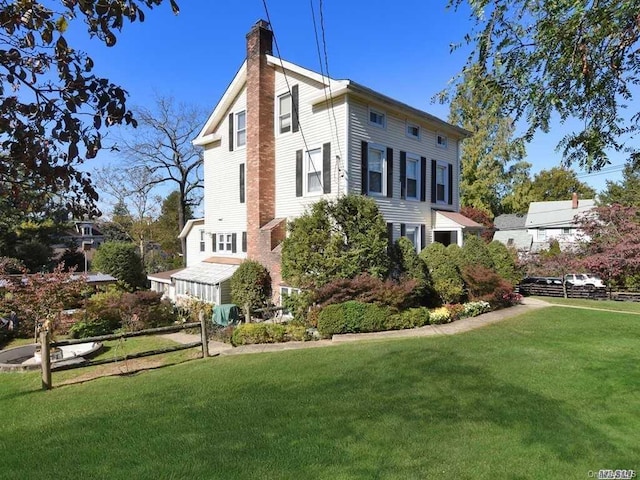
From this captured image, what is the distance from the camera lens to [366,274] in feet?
42.2

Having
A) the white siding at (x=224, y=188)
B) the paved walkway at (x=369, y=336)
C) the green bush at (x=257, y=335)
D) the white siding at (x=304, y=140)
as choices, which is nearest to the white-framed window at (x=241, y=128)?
the white siding at (x=224, y=188)

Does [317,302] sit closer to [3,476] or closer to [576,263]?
[3,476]

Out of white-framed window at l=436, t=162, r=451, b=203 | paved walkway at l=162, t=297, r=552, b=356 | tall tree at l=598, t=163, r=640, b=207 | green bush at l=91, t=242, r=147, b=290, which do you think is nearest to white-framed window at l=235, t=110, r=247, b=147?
white-framed window at l=436, t=162, r=451, b=203

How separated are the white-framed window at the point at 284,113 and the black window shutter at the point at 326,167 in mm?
2680

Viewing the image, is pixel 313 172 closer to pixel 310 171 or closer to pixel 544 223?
pixel 310 171

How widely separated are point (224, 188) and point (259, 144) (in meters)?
4.00

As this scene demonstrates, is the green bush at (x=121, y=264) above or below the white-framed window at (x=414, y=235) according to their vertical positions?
below

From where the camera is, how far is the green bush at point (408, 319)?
1185 cm

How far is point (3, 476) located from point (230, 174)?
17.0m

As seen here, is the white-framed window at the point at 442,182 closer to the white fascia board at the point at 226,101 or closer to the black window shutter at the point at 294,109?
the black window shutter at the point at 294,109

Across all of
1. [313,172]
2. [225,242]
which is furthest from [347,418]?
[225,242]

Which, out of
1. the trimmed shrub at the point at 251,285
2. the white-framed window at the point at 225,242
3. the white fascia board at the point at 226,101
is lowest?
the trimmed shrub at the point at 251,285

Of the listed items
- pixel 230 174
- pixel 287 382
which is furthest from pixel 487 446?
pixel 230 174

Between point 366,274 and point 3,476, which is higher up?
point 366,274
